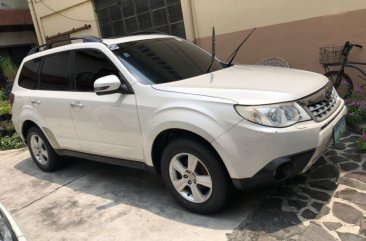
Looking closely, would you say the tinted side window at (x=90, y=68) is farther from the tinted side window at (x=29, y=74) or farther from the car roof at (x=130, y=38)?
the tinted side window at (x=29, y=74)

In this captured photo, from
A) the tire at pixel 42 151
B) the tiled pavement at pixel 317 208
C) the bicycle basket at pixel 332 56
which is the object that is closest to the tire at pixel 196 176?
the tiled pavement at pixel 317 208

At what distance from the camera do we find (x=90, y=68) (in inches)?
175

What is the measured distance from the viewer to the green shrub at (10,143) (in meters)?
7.81

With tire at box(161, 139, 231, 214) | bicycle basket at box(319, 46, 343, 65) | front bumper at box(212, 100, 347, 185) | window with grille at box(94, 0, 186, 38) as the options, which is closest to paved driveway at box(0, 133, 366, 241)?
tire at box(161, 139, 231, 214)

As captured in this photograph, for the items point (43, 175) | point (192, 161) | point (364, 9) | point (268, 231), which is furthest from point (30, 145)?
point (364, 9)

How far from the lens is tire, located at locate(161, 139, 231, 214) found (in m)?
3.37

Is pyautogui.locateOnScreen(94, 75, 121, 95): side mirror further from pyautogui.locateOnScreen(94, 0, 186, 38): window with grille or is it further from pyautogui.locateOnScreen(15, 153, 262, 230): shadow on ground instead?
pyautogui.locateOnScreen(94, 0, 186, 38): window with grille

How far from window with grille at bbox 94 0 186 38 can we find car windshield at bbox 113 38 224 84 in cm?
396

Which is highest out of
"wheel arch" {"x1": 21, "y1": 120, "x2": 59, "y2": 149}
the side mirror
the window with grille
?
the window with grille

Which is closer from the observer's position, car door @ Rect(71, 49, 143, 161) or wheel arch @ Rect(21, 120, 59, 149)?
car door @ Rect(71, 49, 143, 161)

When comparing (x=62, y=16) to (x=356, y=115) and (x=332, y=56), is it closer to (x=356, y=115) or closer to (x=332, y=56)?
(x=332, y=56)

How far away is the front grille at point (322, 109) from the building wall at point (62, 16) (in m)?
7.89

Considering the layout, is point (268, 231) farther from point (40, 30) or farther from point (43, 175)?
point (40, 30)

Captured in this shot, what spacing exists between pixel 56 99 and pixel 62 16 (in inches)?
287
